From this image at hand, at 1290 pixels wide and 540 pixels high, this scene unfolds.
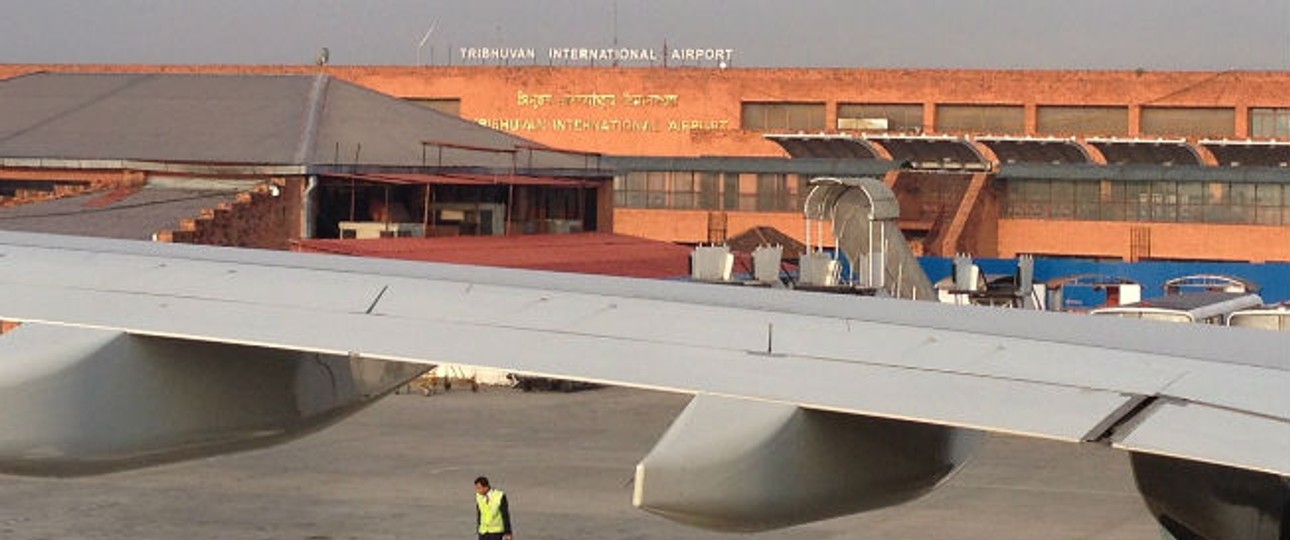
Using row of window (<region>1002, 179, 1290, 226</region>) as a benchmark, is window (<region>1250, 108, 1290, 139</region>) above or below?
above

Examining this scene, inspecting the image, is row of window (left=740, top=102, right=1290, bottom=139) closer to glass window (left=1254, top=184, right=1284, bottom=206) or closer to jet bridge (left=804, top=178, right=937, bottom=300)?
glass window (left=1254, top=184, right=1284, bottom=206)

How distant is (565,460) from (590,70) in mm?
69301

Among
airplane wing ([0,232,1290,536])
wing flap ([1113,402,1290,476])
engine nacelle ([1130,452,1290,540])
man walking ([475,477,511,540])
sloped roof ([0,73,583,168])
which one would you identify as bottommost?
man walking ([475,477,511,540])

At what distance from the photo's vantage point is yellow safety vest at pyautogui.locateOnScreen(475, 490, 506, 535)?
30.0m

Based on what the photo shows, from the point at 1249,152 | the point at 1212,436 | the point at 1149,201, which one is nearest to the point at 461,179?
the point at 1149,201

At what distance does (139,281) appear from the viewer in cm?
1106

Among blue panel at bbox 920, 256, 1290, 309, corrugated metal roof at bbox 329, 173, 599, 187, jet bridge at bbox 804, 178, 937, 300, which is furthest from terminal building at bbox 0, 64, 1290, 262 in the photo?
jet bridge at bbox 804, 178, 937, 300

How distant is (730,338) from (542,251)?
60.0 meters

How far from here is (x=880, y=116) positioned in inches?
4274

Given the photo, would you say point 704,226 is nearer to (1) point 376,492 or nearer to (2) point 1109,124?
(2) point 1109,124

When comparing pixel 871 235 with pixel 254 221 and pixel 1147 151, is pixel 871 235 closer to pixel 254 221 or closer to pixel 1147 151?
→ pixel 254 221

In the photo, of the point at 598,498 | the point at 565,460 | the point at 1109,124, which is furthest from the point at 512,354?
the point at 1109,124

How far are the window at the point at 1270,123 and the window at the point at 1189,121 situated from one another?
898mm

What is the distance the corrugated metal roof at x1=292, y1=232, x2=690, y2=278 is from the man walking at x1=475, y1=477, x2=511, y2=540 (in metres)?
30.3
